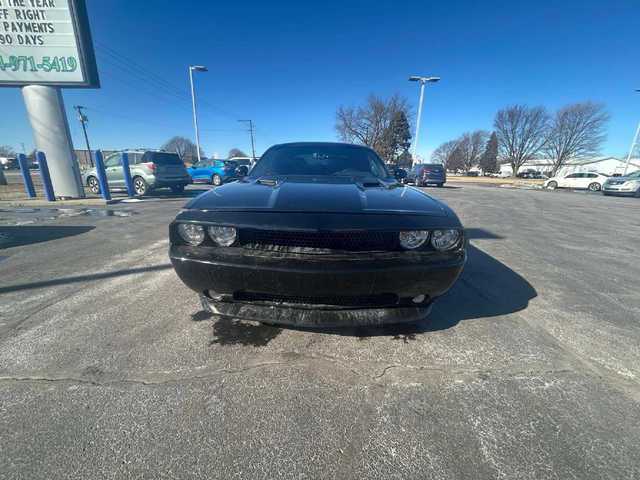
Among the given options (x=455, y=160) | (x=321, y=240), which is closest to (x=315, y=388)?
(x=321, y=240)

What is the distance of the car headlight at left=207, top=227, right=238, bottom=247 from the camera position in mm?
1657

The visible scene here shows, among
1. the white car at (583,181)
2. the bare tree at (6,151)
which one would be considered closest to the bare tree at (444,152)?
the white car at (583,181)

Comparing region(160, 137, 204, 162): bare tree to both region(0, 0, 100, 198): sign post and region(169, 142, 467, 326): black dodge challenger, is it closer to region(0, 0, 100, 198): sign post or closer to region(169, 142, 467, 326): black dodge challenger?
region(0, 0, 100, 198): sign post

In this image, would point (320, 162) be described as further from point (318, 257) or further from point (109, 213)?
point (109, 213)

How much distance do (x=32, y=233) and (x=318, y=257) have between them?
6.13 m

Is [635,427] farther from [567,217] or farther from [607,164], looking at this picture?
[607,164]

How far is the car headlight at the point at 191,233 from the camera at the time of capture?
1.70 metres

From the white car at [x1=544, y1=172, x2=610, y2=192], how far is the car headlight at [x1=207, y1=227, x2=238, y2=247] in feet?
97.1

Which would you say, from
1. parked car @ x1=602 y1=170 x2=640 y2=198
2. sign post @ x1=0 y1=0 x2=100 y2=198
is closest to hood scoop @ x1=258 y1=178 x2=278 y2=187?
sign post @ x1=0 y1=0 x2=100 y2=198

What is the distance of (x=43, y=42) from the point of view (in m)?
7.91

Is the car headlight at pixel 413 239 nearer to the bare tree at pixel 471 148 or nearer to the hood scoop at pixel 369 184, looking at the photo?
the hood scoop at pixel 369 184

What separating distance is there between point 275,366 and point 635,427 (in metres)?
1.90

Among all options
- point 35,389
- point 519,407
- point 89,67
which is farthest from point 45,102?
point 519,407

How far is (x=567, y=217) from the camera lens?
7523 mm
